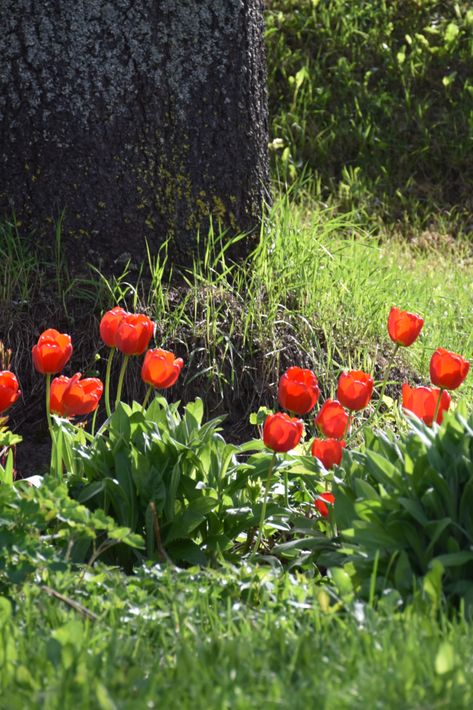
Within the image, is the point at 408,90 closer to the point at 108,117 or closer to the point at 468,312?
the point at 468,312

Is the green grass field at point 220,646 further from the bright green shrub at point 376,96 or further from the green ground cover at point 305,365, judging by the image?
the bright green shrub at point 376,96

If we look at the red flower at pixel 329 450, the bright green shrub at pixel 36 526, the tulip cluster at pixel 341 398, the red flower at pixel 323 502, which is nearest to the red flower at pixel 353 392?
the tulip cluster at pixel 341 398

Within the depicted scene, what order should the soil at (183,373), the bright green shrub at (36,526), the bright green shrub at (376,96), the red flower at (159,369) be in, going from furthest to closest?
the bright green shrub at (376,96), the soil at (183,373), the red flower at (159,369), the bright green shrub at (36,526)

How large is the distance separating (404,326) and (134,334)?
74 cm

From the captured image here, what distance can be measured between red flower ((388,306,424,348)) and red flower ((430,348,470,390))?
7.6 inches

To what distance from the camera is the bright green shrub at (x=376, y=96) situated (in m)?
6.86

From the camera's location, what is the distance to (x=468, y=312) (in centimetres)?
500

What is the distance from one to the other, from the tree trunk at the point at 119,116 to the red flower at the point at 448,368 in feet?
5.02

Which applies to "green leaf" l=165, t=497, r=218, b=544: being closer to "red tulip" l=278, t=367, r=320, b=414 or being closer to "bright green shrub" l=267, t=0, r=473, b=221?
"red tulip" l=278, t=367, r=320, b=414

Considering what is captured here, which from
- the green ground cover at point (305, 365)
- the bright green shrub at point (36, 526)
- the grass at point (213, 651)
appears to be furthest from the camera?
the bright green shrub at point (36, 526)

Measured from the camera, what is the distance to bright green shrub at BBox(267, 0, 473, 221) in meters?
6.86

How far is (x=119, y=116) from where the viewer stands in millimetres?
3691

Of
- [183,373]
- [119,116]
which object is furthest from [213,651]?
[119,116]

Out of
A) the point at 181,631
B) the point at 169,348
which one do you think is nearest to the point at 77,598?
the point at 181,631
